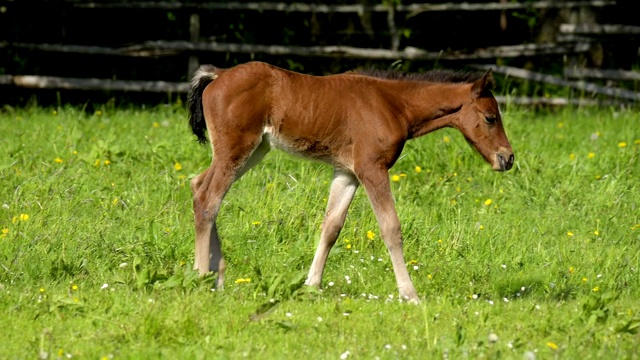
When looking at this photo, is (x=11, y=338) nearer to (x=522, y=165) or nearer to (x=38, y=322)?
(x=38, y=322)

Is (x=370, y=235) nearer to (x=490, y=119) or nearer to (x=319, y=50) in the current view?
(x=490, y=119)

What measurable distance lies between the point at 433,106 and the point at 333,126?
2.05ft

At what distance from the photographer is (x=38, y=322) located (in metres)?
5.24

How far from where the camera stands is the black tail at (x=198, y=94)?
6516mm

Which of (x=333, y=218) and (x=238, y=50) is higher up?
(x=333, y=218)

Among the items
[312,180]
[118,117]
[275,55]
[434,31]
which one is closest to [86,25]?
[275,55]

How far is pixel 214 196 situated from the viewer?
6.28 meters

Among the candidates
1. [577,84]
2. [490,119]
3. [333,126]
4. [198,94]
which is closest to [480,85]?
[490,119]

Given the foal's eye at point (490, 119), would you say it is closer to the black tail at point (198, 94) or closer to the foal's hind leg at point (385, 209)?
the foal's hind leg at point (385, 209)

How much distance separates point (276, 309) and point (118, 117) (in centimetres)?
581

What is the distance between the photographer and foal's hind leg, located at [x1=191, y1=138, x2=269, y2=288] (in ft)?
20.5

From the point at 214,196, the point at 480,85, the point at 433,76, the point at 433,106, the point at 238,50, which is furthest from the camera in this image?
the point at 238,50

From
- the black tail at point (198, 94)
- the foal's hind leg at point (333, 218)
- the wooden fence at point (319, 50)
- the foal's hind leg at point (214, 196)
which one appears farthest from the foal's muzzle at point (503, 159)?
the wooden fence at point (319, 50)

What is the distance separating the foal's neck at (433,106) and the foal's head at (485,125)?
1.8 inches
